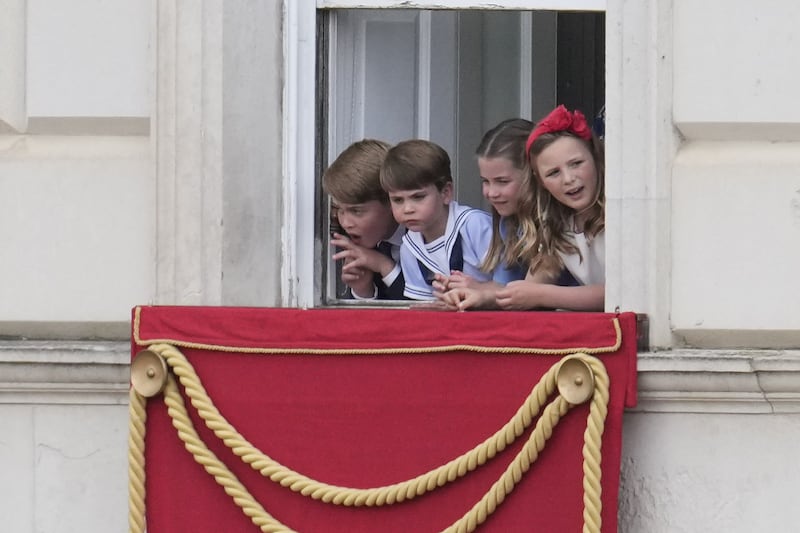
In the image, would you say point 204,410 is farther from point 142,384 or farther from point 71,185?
point 71,185

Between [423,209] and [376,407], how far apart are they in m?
0.82

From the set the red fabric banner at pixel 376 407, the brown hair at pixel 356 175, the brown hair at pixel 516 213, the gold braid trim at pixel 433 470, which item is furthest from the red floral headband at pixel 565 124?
the gold braid trim at pixel 433 470

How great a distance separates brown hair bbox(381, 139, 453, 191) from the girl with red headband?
33 centimetres

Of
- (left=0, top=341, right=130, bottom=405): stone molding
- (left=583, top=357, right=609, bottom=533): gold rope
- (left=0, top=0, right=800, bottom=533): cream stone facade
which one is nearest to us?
(left=583, top=357, right=609, bottom=533): gold rope

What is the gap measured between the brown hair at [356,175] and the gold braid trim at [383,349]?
0.67m

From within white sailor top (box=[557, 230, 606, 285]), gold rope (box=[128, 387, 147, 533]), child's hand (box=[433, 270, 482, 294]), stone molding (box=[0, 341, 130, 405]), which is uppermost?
white sailor top (box=[557, 230, 606, 285])

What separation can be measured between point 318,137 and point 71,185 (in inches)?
29.0

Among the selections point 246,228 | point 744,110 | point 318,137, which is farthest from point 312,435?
point 744,110

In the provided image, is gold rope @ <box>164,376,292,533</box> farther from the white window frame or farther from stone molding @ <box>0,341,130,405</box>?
the white window frame

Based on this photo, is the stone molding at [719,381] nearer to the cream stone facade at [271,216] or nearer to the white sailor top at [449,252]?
the cream stone facade at [271,216]

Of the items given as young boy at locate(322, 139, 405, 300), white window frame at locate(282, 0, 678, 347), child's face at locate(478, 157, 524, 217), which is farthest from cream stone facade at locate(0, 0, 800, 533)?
child's face at locate(478, 157, 524, 217)

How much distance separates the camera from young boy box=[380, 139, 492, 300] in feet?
16.6

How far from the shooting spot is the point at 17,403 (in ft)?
15.7

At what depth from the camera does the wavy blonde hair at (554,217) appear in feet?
15.7
